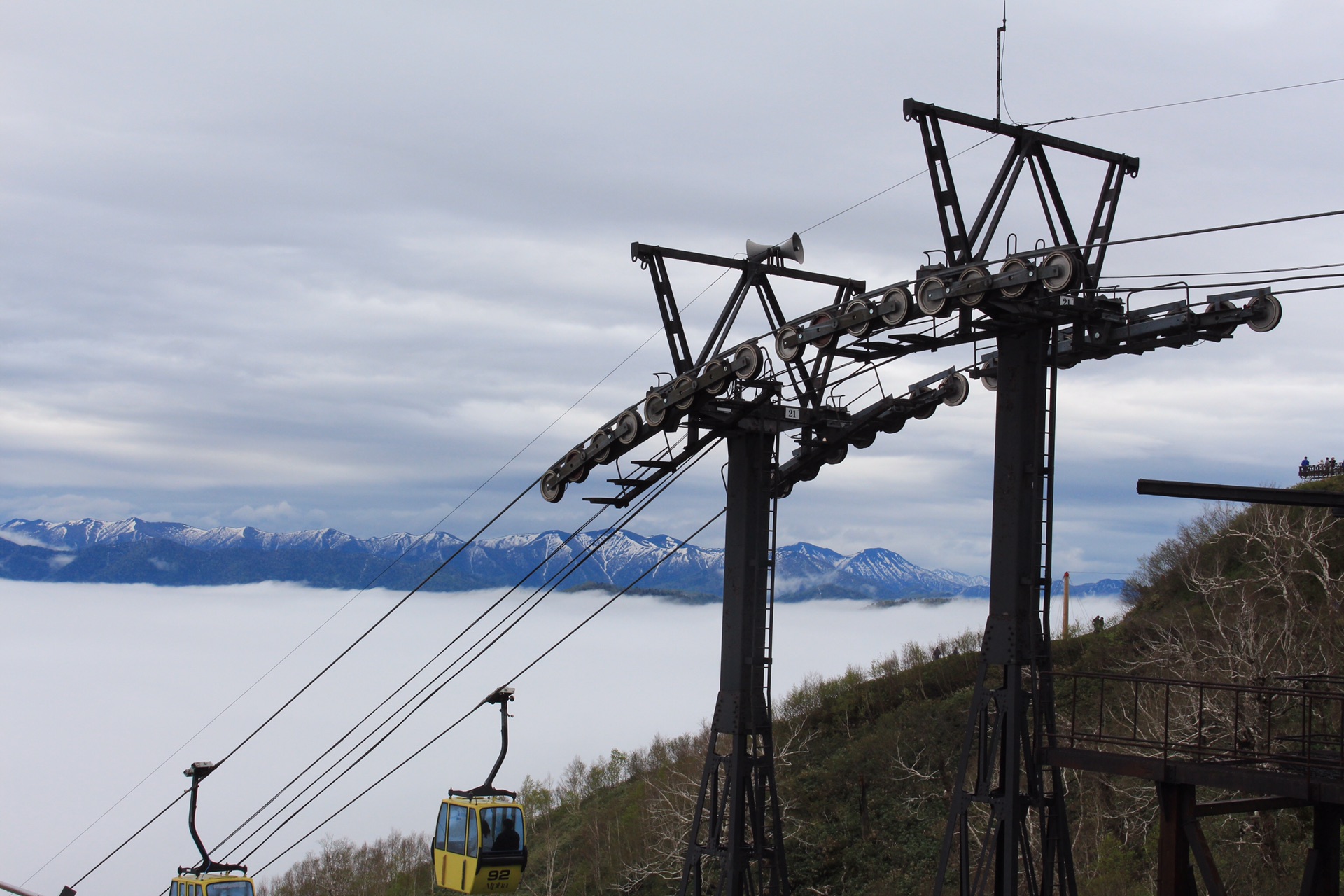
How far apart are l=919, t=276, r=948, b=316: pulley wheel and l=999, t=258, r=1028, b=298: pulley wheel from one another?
2.76 ft

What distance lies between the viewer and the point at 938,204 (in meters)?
18.6

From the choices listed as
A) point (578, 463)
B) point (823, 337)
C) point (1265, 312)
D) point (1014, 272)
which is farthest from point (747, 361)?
point (1265, 312)

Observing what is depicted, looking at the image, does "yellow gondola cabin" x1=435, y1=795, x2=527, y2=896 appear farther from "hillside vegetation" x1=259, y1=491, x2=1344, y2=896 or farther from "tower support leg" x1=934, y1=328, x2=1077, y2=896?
"hillside vegetation" x1=259, y1=491, x2=1344, y2=896

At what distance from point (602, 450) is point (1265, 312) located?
446 inches

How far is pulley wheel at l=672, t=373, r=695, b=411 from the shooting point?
68.4 ft

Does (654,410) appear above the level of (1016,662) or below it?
above

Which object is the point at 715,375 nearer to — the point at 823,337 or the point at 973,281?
the point at 823,337

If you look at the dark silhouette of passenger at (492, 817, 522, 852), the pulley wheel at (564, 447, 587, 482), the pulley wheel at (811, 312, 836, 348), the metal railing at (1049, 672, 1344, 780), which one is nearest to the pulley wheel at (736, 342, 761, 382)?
the pulley wheel at (811, 312, 836, 348)

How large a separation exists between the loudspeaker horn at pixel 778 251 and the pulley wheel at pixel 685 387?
3177 millimetres

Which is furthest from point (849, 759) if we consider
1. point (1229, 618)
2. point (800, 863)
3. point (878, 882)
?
point (1229, 618)

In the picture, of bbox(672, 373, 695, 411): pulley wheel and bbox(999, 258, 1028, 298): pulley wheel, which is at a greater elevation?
bbox(999, 258, 1028, 298): pulley wheel

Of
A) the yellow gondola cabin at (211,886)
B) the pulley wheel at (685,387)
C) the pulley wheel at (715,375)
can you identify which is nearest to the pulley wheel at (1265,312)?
the pulley wheel at (715,375)

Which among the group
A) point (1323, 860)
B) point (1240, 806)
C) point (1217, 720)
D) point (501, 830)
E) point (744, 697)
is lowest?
point (501, 830)

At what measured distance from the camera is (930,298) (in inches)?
692
